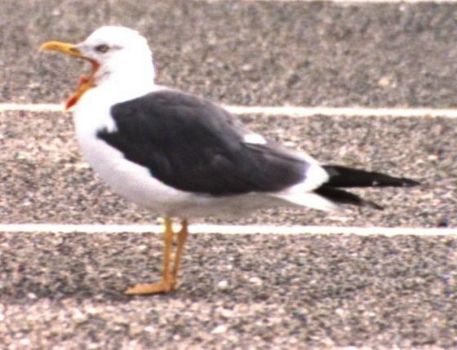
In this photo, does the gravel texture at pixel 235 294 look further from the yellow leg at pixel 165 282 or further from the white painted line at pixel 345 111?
the white painted line at pixel 345 111

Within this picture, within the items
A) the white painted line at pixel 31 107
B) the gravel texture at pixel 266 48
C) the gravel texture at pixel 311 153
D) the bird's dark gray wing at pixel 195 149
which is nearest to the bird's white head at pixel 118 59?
the bird's dark gray wing at pixel 195 149

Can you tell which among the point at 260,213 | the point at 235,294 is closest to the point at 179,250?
the point at 235,294

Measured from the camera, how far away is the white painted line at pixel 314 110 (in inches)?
327

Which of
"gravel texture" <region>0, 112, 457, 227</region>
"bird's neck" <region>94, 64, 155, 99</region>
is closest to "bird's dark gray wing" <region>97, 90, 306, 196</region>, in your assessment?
"bird's neck" <region>94, 64, 155, 99</region>

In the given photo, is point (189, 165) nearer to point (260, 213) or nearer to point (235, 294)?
point (235, 294)

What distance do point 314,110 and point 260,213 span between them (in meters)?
1.54

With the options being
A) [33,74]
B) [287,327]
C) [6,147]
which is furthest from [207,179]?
[33,74]

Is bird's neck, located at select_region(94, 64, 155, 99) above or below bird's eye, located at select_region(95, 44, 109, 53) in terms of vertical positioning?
below

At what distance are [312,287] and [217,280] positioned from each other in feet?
1.20

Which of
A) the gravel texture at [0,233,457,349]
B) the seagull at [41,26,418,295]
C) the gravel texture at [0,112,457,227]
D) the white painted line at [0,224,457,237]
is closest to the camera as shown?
the gravel texture at [0,233,457,349]

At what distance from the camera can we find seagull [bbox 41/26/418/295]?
5.75m

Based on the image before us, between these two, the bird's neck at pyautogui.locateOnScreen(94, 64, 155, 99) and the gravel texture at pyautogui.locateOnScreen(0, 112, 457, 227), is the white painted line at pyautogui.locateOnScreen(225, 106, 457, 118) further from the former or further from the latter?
the bird's neck at pyautogui.locateOnScreen(94, 64, 155, 99)

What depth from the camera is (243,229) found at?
674 cm

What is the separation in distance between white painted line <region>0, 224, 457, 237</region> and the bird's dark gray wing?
862 millimetres
